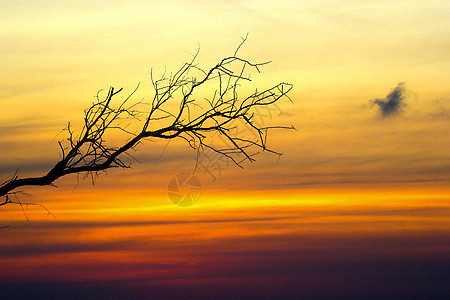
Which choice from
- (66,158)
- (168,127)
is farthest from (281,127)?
(66,158)

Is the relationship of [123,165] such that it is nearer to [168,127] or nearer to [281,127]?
[168,127]

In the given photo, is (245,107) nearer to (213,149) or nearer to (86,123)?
(213,149)

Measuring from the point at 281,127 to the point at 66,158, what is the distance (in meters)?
2.65

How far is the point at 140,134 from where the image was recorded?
8.46 m

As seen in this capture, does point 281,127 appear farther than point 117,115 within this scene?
No

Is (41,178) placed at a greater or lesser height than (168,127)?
lesser

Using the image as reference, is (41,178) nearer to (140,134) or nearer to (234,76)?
(140,134)

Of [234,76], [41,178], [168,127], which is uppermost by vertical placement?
[234,76]

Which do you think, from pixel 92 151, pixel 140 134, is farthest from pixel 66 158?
pixel 140 134

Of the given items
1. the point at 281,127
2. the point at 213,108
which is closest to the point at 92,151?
the point at 213,108

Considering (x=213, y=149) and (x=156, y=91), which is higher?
(x=156, y=91)

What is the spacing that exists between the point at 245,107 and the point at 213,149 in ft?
2.09

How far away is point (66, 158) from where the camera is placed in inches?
339

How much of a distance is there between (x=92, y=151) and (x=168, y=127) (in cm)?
105
